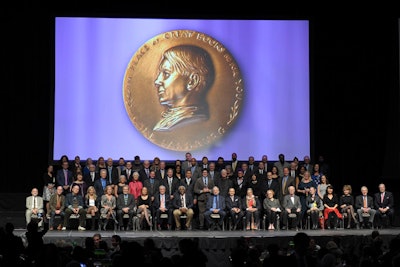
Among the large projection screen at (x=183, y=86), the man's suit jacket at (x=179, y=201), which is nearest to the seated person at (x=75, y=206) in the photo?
the large projection screen at (x=183, y=86)

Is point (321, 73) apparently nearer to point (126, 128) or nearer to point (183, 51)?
point (183, 51)

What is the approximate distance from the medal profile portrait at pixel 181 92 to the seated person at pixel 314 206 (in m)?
2.44

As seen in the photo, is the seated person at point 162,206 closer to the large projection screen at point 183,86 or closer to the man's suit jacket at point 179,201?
the man's suit jacket at point 179,201

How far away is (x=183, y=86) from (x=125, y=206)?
325 centimetres

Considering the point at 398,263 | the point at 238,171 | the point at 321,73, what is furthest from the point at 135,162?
the point at 398,263

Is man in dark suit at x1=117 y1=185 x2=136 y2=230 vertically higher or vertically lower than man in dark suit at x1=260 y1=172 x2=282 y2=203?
lower

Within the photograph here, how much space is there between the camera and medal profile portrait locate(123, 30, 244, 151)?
654 inches

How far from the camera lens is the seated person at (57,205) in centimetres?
1470

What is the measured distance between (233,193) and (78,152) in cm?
351

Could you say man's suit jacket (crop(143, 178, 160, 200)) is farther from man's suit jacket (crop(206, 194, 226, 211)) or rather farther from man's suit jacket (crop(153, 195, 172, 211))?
man's suit jacket (crop(206, 194, 226, 211))

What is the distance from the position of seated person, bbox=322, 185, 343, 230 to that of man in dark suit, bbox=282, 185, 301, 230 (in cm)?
57

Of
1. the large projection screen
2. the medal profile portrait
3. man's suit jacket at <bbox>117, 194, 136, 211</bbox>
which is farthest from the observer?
the medal profile portrait

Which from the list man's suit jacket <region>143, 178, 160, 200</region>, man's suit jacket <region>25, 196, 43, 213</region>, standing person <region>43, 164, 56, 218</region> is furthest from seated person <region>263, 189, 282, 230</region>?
man's suit jacket <region>25, 196, 43, 213</region>

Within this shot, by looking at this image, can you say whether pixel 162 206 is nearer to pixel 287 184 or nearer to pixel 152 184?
pixel 152 184
